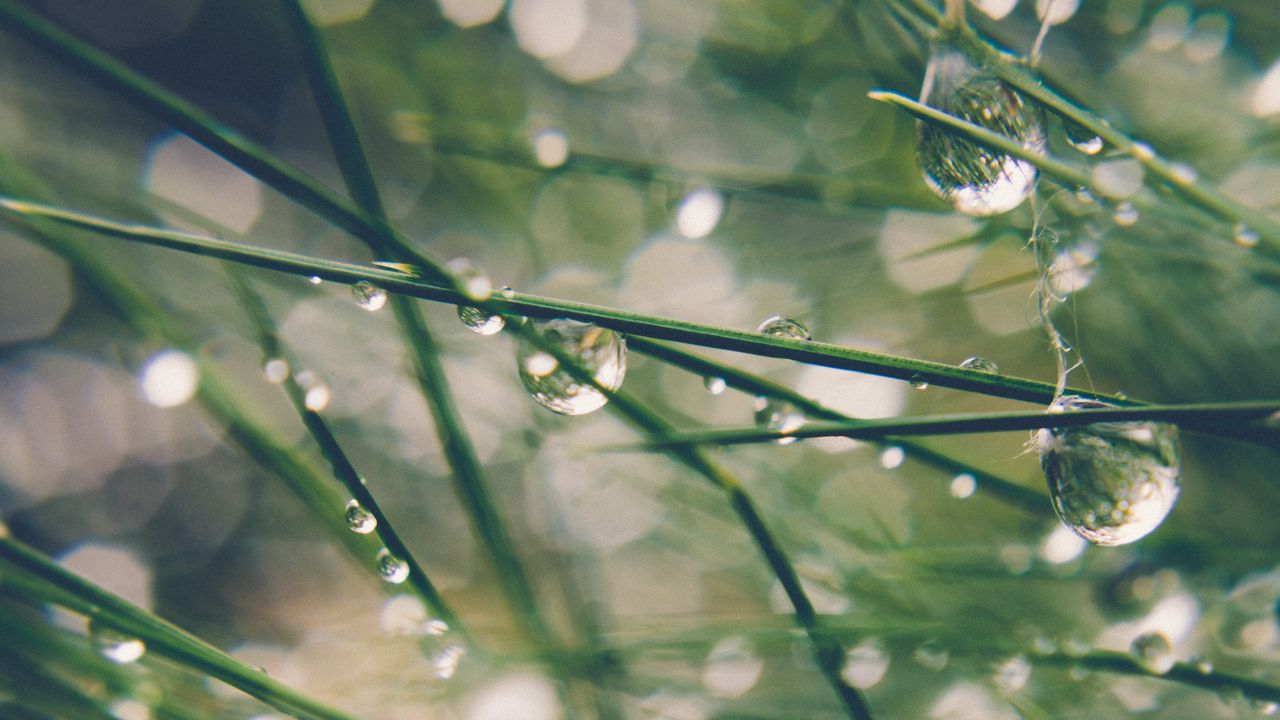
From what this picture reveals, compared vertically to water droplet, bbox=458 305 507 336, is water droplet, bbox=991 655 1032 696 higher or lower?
lower

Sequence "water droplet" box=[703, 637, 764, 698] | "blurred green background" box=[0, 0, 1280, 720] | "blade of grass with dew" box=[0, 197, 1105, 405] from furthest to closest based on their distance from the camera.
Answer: "water droplet" box=[703, 637, 764, 698]
"blurred green background" box=[0, 0, 1280, 720]
"blade of grass with dew" box=[0, 197, 1105, 405]

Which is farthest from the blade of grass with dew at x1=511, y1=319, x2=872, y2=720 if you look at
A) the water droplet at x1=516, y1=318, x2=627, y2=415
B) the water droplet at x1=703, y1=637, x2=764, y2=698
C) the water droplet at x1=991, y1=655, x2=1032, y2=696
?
the water droplet at x1=703, y1=637, x2=764, y2=698

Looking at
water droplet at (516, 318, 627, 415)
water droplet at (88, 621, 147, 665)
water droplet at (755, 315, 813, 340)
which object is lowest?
water droplet at (88, 621, 147, 665)

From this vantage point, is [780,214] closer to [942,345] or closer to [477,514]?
[942,345]

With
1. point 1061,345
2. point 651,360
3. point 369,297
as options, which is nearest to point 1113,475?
point 1061,345

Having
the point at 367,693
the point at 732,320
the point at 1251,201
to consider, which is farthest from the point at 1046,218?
the point at 367,693

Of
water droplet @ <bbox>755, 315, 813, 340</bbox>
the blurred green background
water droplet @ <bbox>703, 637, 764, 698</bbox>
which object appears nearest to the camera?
water droplet @ <bbox>755, 315, 813, 340</bbox>

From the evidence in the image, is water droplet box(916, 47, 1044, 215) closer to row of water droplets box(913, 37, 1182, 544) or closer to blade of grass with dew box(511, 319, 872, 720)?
row of water droplets box(913, 37, 1182, 544)
